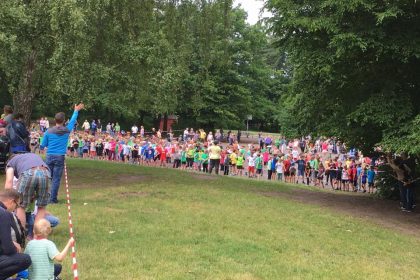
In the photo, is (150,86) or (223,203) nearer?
(223,203)

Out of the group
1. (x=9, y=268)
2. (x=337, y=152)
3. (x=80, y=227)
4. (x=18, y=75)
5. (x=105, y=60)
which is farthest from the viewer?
(x=337, y=152)

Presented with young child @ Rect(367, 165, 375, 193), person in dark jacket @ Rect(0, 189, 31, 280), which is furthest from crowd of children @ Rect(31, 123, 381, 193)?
person in dark jacket @ Rect(0, 189, 31, 280)

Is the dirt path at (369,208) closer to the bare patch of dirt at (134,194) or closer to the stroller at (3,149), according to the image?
the bare patch of dirt at (134,194)

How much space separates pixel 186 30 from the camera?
1775cm

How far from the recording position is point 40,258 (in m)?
5.12

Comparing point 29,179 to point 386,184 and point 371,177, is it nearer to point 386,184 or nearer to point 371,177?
point 386,184

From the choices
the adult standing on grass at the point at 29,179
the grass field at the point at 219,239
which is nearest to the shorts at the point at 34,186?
the adult standing on grass at the point at 29,179

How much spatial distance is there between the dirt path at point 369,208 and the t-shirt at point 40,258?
29.7 ft

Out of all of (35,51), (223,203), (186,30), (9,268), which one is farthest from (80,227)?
(186,30)

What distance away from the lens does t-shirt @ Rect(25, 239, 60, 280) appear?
5105 millimetres

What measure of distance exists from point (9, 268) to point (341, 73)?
36.5 ft

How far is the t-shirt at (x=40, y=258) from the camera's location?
16.8ft

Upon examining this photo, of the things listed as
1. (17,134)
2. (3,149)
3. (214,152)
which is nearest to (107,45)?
(3,149)

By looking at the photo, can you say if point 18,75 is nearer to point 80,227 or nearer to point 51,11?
point 51,11
